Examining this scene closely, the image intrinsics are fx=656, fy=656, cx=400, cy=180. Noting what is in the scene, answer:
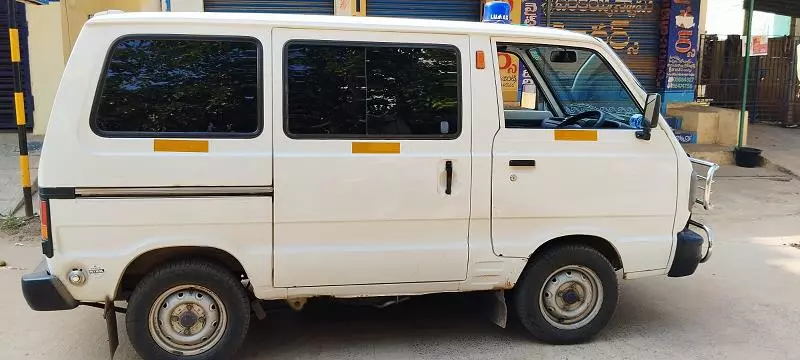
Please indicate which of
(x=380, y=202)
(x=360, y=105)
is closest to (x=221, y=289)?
(x=380, y=202)

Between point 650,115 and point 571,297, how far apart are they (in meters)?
1.25

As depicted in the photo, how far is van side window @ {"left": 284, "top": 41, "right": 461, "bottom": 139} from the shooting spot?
373 cm

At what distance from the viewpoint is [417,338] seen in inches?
173

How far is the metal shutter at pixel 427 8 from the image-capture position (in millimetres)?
11336

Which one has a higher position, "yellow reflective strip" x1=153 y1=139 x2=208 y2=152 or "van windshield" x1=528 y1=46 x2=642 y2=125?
"van windshield" x1=528 y1=46 x2=642 y2=125

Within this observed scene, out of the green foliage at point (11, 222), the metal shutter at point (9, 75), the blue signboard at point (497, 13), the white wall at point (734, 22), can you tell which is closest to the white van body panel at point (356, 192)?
the blue signboard at point (497, 13)

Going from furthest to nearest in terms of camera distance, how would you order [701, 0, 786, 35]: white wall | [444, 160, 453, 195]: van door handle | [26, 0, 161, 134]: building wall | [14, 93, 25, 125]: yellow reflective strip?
[701, 0, 786, 35]: white wall, [26, 0, 161, 134]: building wall, [14, 93, 25, 125]: yellow reflective strip, [444, 160, 453, 195]: van door handle

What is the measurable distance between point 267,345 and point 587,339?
2105 millimetres

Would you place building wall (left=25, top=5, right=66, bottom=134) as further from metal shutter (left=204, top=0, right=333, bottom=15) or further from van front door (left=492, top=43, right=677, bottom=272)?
van front door (left=492, top=43, right=677, bottom=272)

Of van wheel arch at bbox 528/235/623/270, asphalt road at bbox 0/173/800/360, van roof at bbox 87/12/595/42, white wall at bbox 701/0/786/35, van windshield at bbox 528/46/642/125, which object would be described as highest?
white wall at bbox 701/0/786/35

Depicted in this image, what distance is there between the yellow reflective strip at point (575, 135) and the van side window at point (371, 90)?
642 mm

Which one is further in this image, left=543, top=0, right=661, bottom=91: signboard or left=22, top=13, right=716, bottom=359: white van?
left=543, top=0, right=661, bottom=91: signboard

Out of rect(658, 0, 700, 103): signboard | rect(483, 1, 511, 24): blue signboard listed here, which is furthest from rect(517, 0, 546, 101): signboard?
rect(483, 1, 511, 24): blue signboard

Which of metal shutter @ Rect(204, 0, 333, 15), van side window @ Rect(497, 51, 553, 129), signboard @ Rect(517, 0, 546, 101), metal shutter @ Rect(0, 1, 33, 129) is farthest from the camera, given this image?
signboard @ Rect(517, 0, 546, 101)
